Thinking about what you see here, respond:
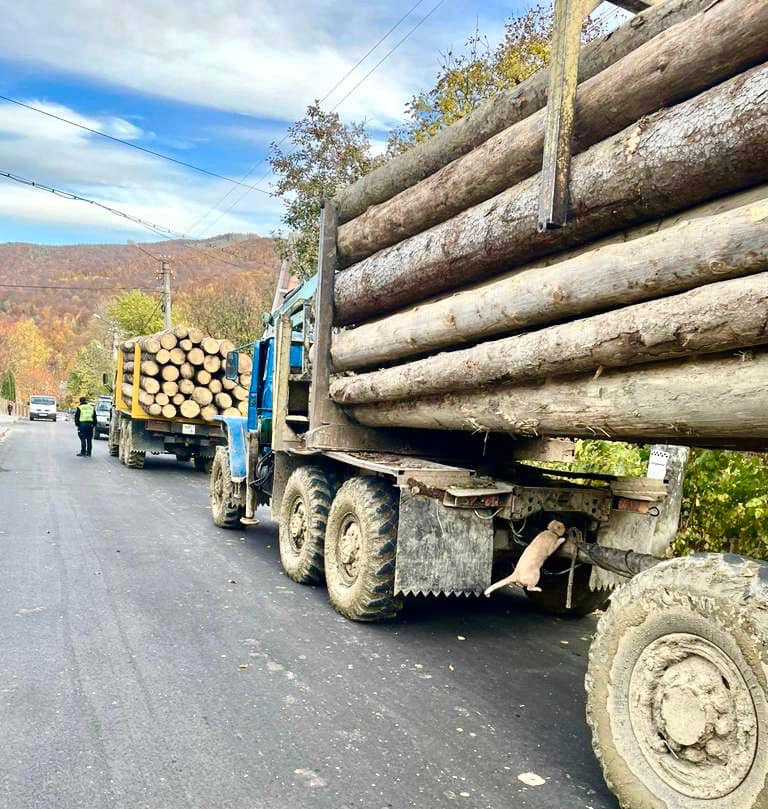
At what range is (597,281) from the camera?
12.6 ft

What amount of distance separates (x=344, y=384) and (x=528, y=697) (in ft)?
10.2

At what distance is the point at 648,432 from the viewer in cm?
374

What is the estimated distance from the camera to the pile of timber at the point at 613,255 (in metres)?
3.21

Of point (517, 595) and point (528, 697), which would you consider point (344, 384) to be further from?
point (528, 697)

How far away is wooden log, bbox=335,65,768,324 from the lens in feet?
10.7

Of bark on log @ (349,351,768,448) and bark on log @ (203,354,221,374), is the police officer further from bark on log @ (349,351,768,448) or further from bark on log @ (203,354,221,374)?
bark on log @ (349,351,768,448)

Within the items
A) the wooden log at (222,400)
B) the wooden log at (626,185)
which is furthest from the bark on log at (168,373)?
the wooden log at (626,185)

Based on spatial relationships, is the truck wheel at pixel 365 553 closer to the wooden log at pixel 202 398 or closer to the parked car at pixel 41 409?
the wooden log at pixel 202 398

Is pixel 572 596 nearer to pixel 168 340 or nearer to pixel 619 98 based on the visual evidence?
pixel 619 98

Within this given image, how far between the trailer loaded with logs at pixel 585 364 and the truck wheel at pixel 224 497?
7.52 feet

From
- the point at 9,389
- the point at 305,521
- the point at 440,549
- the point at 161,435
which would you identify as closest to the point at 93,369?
the point at 9,389

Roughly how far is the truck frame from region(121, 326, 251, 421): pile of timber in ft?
0.59

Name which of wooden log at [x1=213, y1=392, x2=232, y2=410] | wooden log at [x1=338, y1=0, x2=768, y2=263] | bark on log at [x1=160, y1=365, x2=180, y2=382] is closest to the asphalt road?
wooden log at [x1=338, y1=0, x2=768, y2=263]

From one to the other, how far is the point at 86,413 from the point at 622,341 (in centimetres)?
1945
